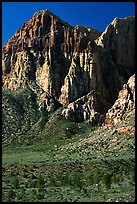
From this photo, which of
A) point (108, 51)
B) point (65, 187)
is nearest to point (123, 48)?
point (108, 51)

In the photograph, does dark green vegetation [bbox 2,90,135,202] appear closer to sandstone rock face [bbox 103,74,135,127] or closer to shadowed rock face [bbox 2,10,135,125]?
sandstone rock face [bbox 103,74,135,127]

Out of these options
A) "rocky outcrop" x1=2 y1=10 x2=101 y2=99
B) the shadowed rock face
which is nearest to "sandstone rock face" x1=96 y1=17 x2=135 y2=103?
the shadowed rock face

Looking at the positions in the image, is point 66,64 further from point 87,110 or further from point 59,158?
point 59,158

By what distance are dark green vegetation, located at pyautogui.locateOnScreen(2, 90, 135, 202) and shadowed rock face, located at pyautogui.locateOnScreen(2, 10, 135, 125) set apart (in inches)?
343

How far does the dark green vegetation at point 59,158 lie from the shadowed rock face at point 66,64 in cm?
870

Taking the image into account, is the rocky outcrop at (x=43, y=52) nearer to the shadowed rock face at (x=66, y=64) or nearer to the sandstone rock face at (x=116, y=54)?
the shadowed rock face at (x=66, y=64)

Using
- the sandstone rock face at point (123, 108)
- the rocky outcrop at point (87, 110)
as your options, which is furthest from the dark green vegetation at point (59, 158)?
the sandstone rock face at point (123, 108)

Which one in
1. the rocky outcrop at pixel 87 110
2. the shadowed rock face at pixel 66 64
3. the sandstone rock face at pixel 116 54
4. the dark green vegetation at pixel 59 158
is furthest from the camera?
the sandstone rock face at pixel 116 54

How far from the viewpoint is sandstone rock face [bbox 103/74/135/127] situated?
348 feet

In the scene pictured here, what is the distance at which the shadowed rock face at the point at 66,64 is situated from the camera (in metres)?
138

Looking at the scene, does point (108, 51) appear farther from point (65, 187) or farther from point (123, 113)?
point (65, 187)

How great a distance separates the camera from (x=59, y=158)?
259 feet

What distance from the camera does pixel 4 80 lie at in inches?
5999

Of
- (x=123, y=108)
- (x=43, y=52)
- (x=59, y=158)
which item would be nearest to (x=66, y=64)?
(x=43, y=52)
